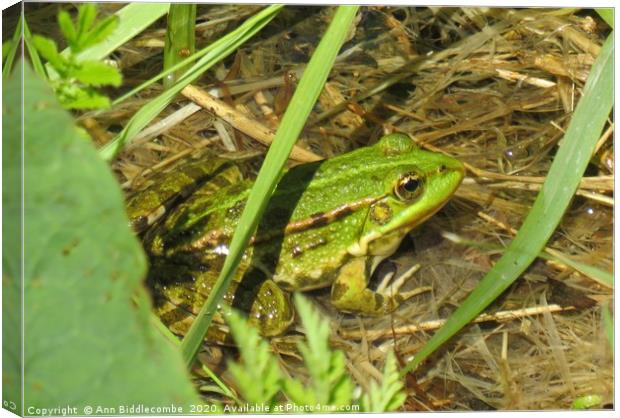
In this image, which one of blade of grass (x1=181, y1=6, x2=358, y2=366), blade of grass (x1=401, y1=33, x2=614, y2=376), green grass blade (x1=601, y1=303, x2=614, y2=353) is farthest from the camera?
blade of grass (x1=401, y1=33, x2=614, y2=376)

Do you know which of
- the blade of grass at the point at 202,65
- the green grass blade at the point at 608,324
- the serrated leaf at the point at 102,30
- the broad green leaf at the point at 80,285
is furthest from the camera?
the green grass blade at the point at 608,324

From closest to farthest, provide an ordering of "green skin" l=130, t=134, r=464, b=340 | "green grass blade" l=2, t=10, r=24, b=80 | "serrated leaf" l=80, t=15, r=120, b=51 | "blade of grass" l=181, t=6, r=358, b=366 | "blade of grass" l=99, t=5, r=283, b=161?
"serrated leaf" l=80, t=15, r=120, b=51
"green grass blade" l=2, t=10, r=24, b=80
"blade of grass" l=181, t=6, r=358, b=366
"blade of grass" l=99, t=5, r=283, b=161
"green skin" l=130, t=134, r=464, b=340

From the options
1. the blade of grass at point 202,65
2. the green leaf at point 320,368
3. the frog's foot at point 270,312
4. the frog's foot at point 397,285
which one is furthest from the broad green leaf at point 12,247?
the frog's foot at point 397,285

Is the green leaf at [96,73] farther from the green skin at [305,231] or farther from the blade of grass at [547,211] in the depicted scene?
the blade of grass at [547,211]

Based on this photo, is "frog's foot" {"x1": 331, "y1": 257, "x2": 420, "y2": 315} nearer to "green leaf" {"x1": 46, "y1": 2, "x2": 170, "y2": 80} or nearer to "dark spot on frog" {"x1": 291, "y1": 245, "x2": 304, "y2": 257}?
"dark spot on frog" {"x1": 291, "y1": 245, "x2": 304, "y2": 257}

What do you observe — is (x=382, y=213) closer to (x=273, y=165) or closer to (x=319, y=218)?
(x=319, y=218)

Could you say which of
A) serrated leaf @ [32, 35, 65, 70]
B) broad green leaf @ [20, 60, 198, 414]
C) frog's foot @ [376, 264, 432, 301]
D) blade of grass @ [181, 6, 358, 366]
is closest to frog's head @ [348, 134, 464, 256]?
frog's foot @ [376, 264, 432, 301]

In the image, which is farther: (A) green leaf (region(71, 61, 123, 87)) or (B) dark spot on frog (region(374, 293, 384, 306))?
(B) dark spot on frog (region(374, 293, 384, 306))

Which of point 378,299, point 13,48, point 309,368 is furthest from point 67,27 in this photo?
point 378,299
